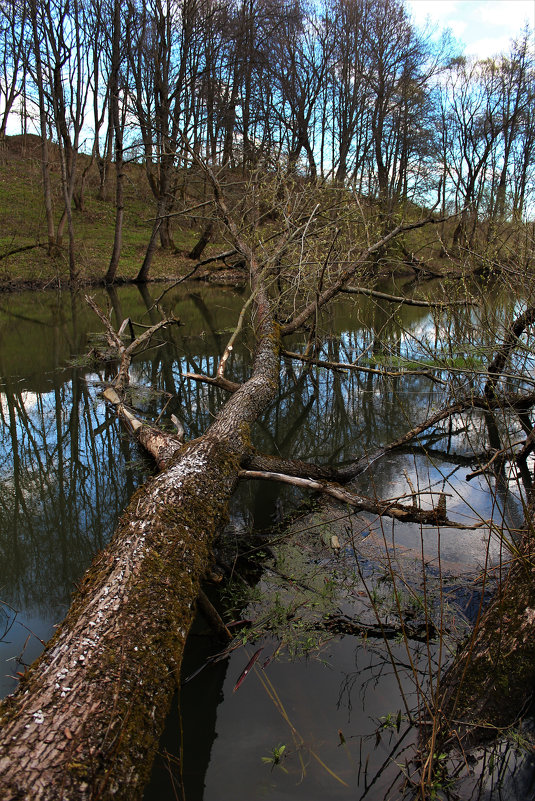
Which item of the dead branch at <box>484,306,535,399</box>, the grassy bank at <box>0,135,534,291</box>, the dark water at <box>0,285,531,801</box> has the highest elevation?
the grassy bank at <box>0,135,534,291</box>

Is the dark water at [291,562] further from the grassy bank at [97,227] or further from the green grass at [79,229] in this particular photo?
the green grass at [79,229]

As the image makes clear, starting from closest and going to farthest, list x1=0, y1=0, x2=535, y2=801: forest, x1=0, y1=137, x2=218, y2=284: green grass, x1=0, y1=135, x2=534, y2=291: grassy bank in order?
x1=0, y1=0, x2=535, y2=801: forest → x1=0, y1=135, x2=534, y2=291: grassy bank → x1=0, y1=137, x2=218, y2=284: green grass

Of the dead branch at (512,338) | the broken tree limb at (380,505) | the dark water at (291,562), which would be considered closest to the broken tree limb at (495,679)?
the dark water at (291,562)

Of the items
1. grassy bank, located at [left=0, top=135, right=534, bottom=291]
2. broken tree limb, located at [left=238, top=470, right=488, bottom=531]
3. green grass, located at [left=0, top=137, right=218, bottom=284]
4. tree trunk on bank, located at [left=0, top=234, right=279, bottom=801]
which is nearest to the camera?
tree trunk on bank, located at [left=0, top=234, right=279, bottom=801]

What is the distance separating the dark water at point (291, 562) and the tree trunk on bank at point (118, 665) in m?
0.19

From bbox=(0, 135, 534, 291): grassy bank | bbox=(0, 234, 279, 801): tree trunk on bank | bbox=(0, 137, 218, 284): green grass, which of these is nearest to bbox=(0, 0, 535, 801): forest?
bbox=(0, 234, 279, 801): tree trunk on bank

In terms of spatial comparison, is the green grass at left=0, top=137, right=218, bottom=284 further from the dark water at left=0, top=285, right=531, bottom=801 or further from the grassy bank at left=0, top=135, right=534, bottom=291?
the dark water at left=0, top=285, right=531, bottom=801

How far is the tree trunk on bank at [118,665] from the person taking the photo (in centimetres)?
151

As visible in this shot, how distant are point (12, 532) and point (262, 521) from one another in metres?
1.94

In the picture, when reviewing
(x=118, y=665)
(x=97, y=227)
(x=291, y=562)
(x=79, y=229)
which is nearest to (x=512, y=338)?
(x=291, y=562)

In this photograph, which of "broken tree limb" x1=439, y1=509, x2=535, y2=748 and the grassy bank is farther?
the grassy bank

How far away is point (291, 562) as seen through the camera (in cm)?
355

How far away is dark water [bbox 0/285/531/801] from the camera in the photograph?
7.02 ft

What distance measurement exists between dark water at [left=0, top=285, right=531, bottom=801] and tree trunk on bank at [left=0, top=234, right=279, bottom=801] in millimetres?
195
